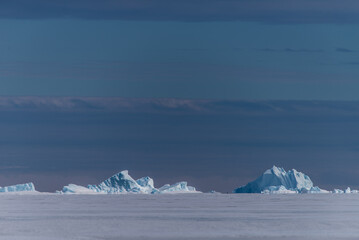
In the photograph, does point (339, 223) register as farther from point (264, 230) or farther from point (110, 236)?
point (110, 236)

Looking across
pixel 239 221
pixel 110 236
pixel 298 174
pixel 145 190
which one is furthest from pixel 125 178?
pixel 110 236

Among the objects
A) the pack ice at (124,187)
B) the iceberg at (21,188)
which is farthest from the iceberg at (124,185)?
the iceberg at (21,188)

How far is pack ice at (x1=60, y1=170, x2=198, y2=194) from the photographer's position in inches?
4100

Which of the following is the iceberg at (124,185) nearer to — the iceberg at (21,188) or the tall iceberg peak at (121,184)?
the tall iceberg peak at (121,184)

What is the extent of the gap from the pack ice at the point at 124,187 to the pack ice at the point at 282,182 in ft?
45.8

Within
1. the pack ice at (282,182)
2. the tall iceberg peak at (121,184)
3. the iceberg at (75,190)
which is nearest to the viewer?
the pack ice at (282,182)

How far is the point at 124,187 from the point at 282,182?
22.3 metres

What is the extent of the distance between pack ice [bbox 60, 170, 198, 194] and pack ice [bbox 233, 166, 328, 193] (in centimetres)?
1397

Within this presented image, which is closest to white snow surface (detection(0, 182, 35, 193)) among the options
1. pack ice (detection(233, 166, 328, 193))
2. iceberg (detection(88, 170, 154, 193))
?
iceberg (detection(88, 170, 154, 193))

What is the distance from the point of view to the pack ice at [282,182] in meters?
97.8

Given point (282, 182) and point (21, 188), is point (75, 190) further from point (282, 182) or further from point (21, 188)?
point (282, 182)

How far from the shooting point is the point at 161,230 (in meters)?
25.2

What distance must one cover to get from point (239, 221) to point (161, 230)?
5.36 metres

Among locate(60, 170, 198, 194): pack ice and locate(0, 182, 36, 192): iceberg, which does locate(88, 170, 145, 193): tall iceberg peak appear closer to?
locate(60, 170, 198, 194): pack ice
